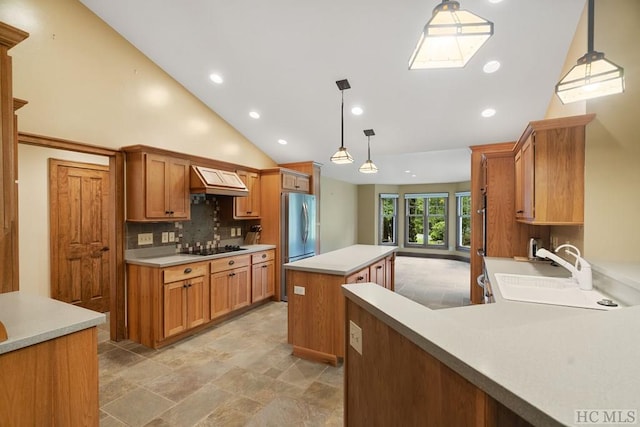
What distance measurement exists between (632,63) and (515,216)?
1702 mm

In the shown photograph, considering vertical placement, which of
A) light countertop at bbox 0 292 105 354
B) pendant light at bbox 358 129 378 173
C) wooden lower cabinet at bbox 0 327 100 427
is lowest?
wooden lower cabinet at bbox 0 327 100 427

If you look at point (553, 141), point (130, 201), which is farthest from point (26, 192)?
A: point (553, 141)

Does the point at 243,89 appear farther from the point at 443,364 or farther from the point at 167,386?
the point at 443,364

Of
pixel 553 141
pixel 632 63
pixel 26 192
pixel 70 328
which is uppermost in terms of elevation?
pixel 632 63

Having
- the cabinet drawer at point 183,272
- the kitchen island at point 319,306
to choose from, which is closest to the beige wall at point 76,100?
the cabinet drawer at point 183,272

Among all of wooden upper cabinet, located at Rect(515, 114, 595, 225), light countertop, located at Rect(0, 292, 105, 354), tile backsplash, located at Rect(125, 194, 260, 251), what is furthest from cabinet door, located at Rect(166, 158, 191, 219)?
wooden upper cabinet, located at Rect(515, 114, 595, 225)

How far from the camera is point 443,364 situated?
2.51 ft

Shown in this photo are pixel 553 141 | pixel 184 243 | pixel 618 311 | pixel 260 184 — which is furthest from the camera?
pixel 260 184

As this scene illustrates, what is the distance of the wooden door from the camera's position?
12.1 ft

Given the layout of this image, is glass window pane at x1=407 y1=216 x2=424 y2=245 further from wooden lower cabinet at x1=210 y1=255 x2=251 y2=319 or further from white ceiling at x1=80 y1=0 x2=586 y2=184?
wooden lower cabinet at x1=210 y1=255 x2=251 y2=319

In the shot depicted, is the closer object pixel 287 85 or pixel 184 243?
pixel 287 85

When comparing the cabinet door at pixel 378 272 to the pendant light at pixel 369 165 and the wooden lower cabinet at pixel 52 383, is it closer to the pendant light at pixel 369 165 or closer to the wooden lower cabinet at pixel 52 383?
the pendant light at pixel 369 165

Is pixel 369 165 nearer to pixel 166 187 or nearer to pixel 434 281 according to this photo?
pixel 166 187

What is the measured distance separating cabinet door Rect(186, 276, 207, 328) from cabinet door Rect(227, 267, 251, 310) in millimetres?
436
